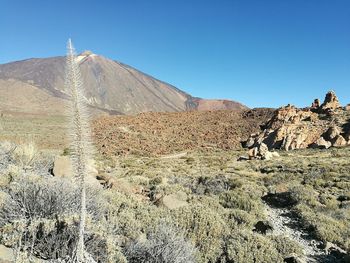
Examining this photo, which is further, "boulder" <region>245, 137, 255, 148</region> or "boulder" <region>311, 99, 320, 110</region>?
"boulder" <region>311, 99, 320, 110</region>

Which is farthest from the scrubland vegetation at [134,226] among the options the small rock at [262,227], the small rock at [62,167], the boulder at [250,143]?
the boulder at [250,143]

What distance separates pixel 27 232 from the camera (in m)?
4.53

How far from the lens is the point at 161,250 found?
4617mm

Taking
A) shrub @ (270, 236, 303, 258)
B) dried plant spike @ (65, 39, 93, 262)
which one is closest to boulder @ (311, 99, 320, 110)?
shrub @ (270, 236, 303, 258)

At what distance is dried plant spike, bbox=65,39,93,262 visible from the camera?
9.84ft

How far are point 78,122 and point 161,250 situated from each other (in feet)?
7.51

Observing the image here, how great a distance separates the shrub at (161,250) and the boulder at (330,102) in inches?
1744

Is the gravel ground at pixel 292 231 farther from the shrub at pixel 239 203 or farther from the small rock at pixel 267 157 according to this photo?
the small rock at pixel 267 157

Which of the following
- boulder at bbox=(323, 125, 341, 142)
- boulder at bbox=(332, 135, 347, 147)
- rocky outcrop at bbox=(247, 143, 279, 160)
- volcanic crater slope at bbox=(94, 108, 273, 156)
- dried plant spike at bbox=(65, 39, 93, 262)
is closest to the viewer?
dried plant spike at bbox=(65, 39, 93, 262)

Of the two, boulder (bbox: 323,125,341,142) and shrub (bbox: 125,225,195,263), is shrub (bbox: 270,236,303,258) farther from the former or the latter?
boulder (bbox: 323,125,341,142)

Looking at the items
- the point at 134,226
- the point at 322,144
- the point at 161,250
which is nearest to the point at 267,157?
the point at 322,144

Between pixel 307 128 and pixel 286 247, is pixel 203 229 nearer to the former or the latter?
pixel 286 247

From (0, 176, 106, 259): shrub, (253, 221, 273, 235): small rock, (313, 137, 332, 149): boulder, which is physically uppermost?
(313, 137, 332, 149): boulder

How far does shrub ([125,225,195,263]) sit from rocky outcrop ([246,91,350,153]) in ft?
84.0
